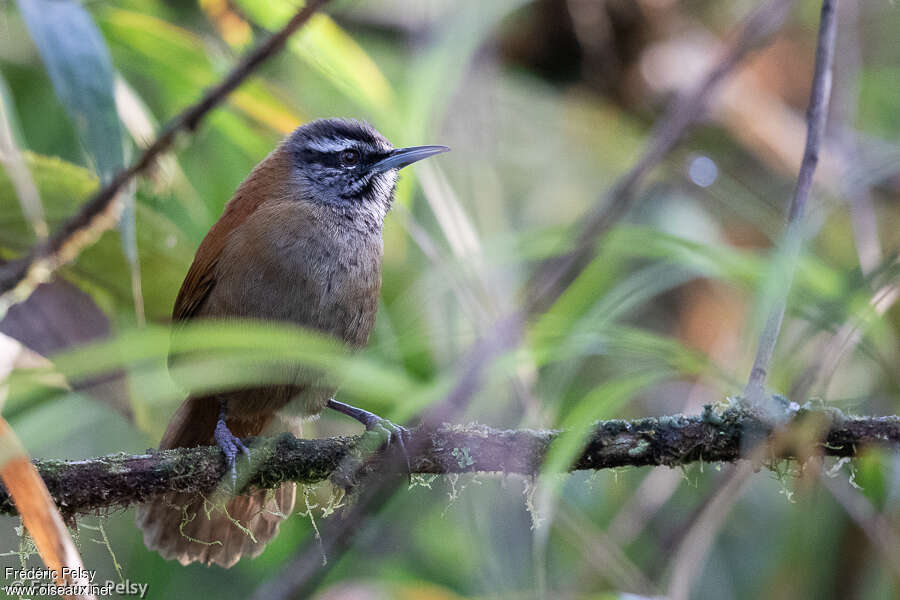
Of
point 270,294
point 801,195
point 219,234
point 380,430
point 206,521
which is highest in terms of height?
point 219,234

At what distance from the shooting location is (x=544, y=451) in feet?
8.51

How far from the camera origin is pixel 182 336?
8.49ft

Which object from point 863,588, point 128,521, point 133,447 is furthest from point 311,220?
point 863,588

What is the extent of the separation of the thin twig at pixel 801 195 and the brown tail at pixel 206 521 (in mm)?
1780

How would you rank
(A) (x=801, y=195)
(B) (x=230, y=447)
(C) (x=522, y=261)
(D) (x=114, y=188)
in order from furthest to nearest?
(C) (x=522, y=261) → (B) (x=230, y=447) → (D) (x=114, y=188) → (A) (x=801, y=195)

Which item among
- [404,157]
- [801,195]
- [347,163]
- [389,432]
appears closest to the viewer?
[801,195]

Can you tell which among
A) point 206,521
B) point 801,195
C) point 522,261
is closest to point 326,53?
point 522,261

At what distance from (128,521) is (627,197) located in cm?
374

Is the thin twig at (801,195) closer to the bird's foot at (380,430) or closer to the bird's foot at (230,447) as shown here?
the bird's foot at (380,430)

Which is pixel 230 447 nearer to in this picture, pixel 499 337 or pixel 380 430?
pixel 380 430

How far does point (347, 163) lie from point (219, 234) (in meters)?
0.70

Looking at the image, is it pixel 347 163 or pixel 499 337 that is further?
pixel 347 163

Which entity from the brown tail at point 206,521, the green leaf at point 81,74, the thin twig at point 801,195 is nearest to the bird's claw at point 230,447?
the brown tail at point 206,521

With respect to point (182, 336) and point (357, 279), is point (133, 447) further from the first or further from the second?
point (182, 336)
